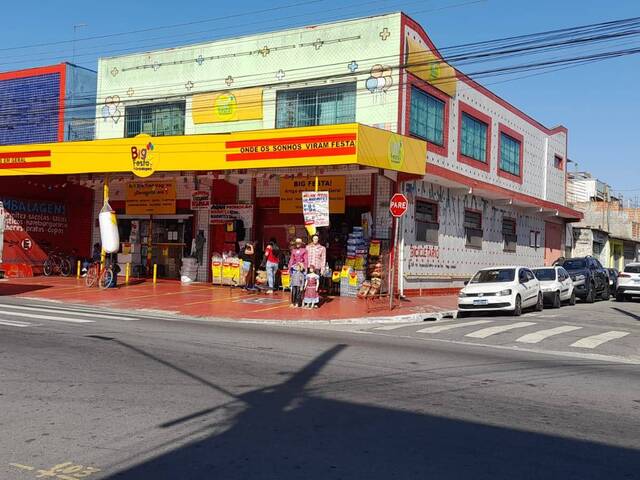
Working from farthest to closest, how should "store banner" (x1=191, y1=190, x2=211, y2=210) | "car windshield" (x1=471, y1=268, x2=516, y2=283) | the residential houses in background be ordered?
the residential houses in background < "store banner" (x1=191, y1=190, x2=211, y2=210) < "car windshield" (x1=471, y1=268, x2=516, y2=283)

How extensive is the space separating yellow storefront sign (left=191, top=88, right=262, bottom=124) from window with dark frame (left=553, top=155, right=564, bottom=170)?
841 inches

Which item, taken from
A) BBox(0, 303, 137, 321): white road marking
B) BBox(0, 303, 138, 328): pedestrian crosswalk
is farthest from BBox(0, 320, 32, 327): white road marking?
BBox(0, 303, 137, 321): white road marking

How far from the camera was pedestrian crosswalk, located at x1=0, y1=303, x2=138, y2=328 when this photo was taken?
43.6 feet

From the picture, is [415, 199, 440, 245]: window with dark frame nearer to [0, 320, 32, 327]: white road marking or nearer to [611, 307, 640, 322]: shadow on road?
[611, 307, 640, 322]: shadow on road

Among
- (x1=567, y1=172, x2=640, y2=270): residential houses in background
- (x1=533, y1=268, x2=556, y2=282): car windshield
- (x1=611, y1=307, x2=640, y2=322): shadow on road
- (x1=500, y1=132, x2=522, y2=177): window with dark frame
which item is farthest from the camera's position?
(x1=567, y1=172, x2=640, y2=270): residential houses in background

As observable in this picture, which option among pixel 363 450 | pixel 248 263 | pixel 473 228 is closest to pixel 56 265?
pixel 248 263

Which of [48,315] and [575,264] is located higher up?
[575,264]

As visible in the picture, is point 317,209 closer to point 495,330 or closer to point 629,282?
point 495,330

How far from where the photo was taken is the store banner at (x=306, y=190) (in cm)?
2239

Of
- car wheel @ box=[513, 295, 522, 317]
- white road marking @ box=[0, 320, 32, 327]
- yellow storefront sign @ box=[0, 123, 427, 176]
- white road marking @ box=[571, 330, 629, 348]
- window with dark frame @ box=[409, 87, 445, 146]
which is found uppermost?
window with dark frame @ box=[409, 87, 445, 146]

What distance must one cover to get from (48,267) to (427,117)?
16.9 m

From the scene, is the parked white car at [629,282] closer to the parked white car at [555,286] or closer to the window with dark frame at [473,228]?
the parked white car at [555,286]

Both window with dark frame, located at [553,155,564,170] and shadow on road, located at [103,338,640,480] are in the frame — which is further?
window with dark frame, located at [553,155,564,170]

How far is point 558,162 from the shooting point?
1554 inches
